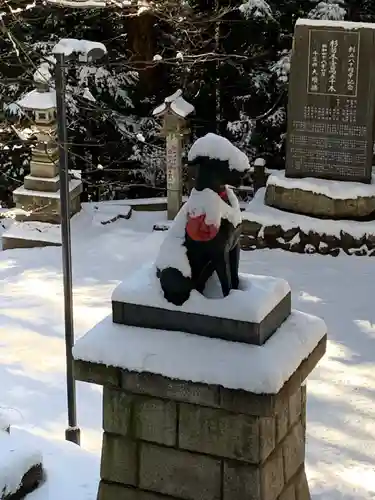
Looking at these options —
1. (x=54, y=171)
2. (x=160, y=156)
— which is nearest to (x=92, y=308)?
(x=54, y=171)

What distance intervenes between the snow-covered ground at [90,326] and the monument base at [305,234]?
139mm

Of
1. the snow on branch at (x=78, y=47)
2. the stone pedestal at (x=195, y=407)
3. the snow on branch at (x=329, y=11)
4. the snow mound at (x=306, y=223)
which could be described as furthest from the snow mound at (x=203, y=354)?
the snow on branch at (x=329, y=11)

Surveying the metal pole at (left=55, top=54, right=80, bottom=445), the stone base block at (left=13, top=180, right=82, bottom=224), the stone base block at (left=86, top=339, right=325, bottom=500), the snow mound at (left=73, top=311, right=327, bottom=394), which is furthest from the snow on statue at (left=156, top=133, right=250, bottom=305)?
the stone base block at (left=13, top=180, right=82, bottom=224)

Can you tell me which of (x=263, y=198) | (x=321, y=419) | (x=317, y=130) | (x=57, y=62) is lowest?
(x=321, y=419)

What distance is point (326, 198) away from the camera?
988 centimetres

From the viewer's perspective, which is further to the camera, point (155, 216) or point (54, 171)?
point (155, 216)

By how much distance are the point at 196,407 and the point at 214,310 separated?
0.40m

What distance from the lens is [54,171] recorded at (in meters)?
10.6

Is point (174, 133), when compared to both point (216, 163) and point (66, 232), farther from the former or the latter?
point (216, 163)

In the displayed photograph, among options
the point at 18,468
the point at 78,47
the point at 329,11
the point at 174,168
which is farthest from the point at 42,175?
the point at 18,468

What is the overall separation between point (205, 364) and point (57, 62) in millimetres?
2750

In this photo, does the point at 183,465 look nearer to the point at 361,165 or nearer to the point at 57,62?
the point at 57,62

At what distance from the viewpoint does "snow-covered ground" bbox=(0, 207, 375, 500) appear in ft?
18.7

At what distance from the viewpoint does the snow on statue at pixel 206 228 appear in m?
3.53
